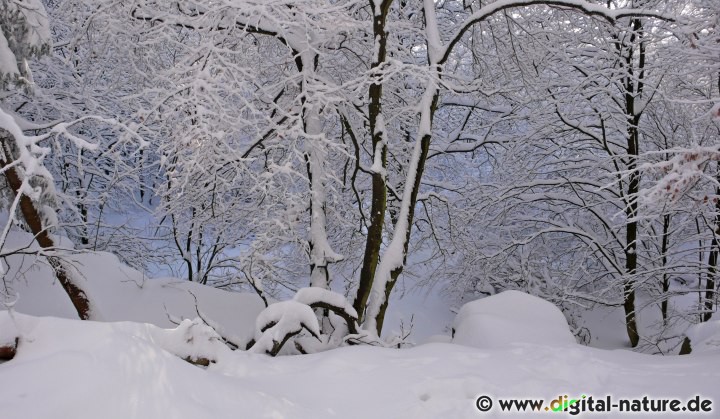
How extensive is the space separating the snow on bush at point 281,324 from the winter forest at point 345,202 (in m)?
0.02

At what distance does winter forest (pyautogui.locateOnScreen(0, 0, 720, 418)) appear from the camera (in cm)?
313

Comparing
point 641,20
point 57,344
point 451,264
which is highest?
point 641,20

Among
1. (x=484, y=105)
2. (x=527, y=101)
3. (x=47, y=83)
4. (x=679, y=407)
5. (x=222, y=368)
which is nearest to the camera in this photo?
(x=679, y=407)

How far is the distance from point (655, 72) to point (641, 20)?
65.7 inches

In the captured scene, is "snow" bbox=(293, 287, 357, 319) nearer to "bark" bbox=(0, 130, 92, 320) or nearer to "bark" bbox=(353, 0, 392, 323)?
"bark" bbox=(353, 0, 392, 323)

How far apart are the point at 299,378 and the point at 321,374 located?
0.15 metres

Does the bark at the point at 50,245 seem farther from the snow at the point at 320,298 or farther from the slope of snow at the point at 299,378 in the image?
the slope of snow at the point at 299,378

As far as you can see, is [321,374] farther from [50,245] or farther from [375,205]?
[50,245]

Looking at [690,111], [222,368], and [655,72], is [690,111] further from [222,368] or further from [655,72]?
[222,368]

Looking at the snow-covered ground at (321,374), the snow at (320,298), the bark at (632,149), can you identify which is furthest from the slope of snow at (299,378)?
the bark at (632,149)

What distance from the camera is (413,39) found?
426 inches

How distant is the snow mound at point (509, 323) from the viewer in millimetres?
4984

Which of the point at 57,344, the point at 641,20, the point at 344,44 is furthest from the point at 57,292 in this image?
the point at 641,20

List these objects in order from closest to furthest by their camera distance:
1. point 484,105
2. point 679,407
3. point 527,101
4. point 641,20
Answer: point 679,407, point 641,20, point 527,101, point 484,105
